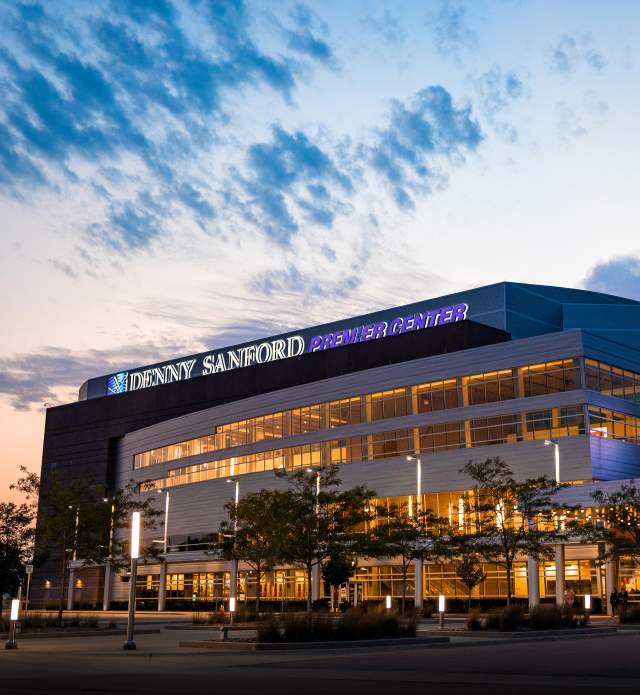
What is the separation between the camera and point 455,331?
81.2 metres

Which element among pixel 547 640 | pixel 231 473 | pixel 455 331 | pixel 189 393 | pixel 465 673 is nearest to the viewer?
pixel 465 673

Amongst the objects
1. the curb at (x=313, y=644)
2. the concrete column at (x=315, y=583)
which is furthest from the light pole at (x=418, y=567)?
the curb at (x=313, y=644)

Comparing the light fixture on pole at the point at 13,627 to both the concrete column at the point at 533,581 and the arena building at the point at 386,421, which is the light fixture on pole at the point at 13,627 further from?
the arena building at the point at 386,421

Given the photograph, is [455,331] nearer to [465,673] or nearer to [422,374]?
[422,374]

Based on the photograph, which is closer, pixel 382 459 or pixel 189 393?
pixel 382 459

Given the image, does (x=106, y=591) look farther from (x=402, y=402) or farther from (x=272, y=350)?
(x=402, y=402)

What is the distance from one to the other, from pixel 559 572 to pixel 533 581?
6.45 ft

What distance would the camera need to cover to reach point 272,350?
324 feet

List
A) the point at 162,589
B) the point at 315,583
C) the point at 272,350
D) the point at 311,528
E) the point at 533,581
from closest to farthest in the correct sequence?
the point at 311,528, the point at 533,581, the point at 315,583, the point at 162,589, the point at 272,350

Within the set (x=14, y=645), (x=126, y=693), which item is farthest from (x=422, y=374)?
(x=126, y=693)

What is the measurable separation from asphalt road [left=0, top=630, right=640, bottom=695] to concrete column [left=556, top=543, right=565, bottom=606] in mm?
33484

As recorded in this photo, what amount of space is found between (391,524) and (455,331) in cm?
2668

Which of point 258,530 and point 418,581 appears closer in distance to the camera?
point 258,530

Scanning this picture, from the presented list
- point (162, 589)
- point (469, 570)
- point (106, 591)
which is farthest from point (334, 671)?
point (106, 591)
